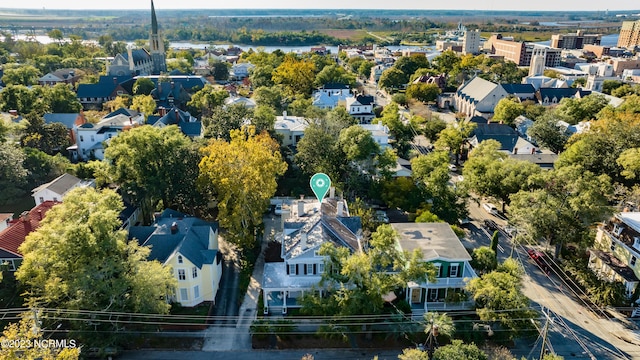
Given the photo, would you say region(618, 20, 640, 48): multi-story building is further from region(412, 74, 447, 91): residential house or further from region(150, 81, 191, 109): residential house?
region(150, 81, 191, 109): residential house

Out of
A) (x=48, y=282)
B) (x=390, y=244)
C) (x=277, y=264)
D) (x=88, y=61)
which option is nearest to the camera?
(x=48, y=282)

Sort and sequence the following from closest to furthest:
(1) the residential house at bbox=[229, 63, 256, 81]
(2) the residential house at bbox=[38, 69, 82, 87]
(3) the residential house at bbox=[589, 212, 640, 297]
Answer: (3) the residential house at bbox=[589, 212, 640, 297] → (2) the residential house at bbox=[38, 69, 82, 87] → (1) the residential house at bbox=[229, 63, 256, 81]

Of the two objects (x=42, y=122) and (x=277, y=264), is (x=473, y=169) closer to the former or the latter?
(x=277, y=264)

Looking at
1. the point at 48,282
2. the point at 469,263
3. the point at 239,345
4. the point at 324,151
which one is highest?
the point at 324,151

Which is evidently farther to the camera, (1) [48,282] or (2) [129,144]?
(2) [129,144]

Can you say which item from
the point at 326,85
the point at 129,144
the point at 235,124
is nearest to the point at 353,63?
the point at 326,85

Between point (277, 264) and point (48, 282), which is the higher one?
point (48, 282)

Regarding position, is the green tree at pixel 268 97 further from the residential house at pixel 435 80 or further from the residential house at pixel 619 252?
the residential house at pixel 619 252

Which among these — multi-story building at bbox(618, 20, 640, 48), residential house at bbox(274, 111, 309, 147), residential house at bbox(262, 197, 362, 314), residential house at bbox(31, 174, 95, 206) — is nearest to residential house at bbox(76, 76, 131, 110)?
residential house at bbox(274, 111, 309, 147)
